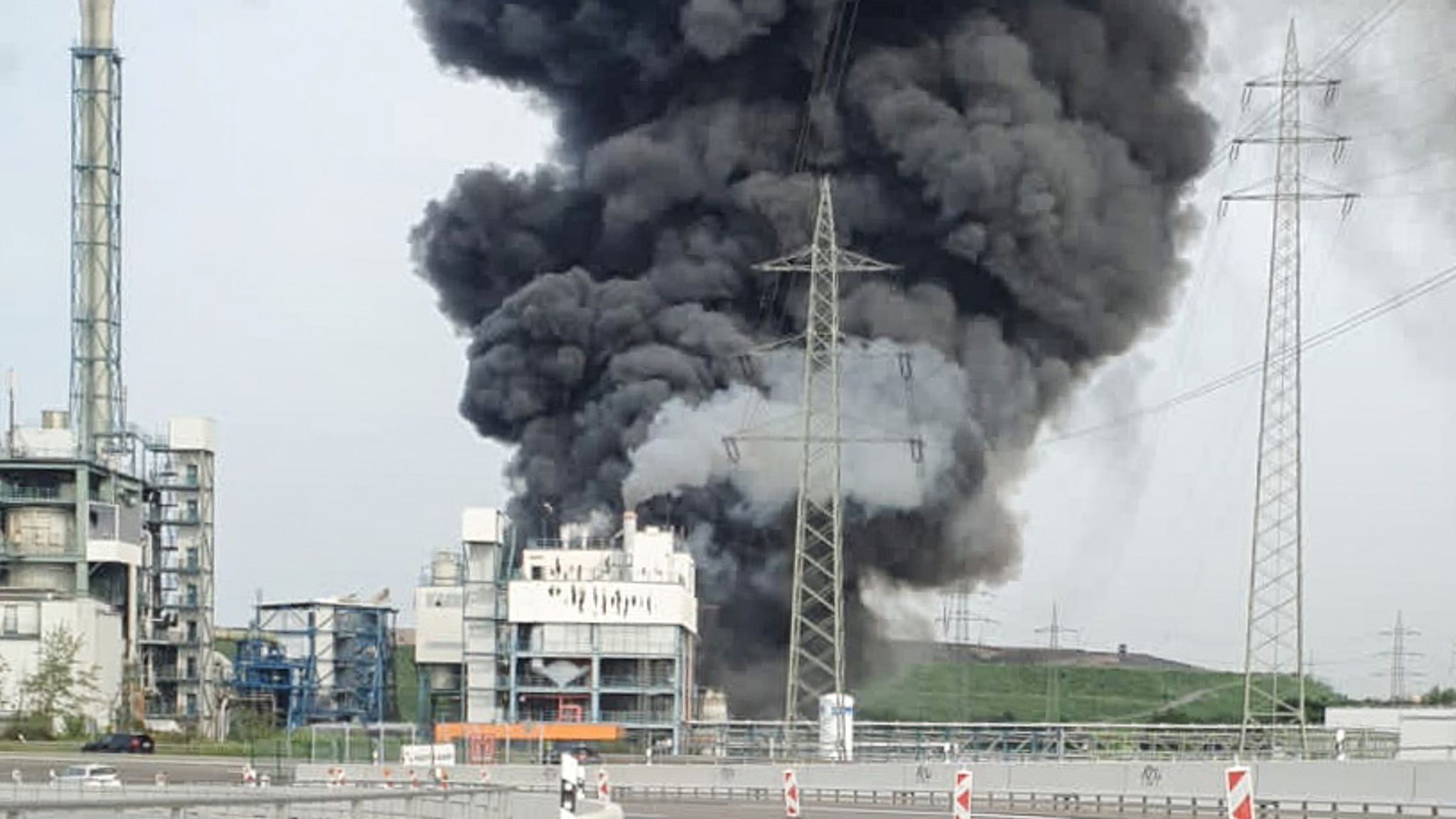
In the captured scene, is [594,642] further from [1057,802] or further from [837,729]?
[1057,802]

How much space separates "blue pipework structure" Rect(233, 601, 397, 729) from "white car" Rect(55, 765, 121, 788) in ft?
117

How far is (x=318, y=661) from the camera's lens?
129500 mm

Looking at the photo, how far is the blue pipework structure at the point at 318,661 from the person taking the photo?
12850 centimetres

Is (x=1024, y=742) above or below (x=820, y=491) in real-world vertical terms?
below

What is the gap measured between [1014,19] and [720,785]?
5938 cm

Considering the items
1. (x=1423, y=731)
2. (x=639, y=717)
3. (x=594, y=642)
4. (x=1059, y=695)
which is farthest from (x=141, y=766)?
(x=1059, y=695)

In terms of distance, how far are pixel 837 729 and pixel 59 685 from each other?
4467cm

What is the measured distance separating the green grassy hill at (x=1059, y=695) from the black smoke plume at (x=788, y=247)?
7486 millimetres

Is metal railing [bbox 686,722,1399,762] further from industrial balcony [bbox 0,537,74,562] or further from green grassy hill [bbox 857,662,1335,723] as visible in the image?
industrial balcony [bbox 0,537,74,562]

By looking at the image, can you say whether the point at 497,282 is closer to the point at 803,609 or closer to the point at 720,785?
the point at 803,609

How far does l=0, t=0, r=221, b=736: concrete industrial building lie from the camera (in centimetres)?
12938

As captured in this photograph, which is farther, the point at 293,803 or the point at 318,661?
the point at 318,661

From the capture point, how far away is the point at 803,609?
116688 millimetres

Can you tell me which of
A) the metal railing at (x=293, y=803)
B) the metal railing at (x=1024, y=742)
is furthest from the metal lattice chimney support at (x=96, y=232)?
the metal railing at (x=293, y=803)
